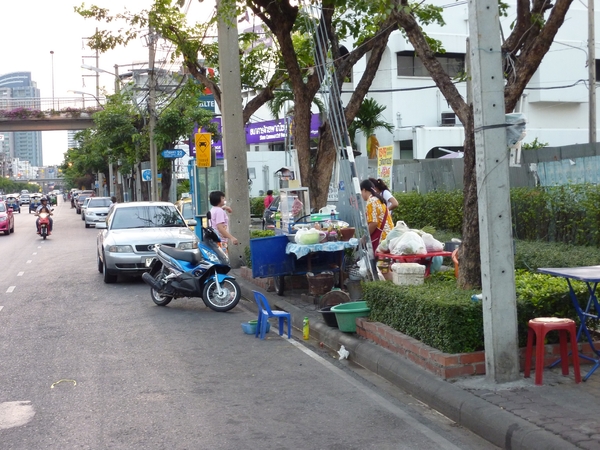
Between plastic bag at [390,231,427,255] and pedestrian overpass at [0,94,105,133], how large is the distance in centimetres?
4029

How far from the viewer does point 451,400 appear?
629 centimetres

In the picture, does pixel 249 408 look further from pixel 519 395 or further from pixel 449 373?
pixel 519 395

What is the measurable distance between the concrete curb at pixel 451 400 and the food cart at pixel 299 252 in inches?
76.7

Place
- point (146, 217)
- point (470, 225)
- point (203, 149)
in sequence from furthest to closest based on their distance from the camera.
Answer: point (203, 149) < point (146, 217) < point (470, 225)

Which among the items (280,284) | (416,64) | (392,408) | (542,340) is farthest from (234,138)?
(416,64)

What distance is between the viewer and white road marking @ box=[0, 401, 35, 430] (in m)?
6.34

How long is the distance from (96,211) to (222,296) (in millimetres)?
31471

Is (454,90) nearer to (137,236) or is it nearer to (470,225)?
(470,225)

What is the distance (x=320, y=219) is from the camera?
1247 cm

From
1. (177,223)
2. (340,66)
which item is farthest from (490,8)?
(177,223)

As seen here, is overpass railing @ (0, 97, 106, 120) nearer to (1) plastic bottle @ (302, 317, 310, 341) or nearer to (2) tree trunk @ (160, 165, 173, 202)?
(2) tree trunk @ (160, 165, 173, 202)

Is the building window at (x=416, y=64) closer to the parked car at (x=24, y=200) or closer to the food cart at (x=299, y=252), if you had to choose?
the food cart at (x=299, y=252)

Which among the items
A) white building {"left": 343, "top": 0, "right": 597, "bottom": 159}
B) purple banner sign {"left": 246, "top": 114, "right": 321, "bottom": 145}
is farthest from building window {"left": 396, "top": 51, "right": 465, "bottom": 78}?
purple banner sign {"left": 246, "top": 114, "right": 321, "bottom": 145}

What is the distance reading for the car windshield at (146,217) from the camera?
1717 centimetres
